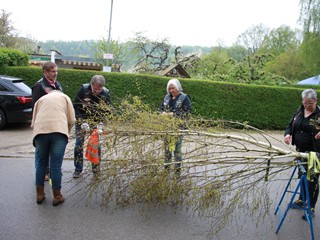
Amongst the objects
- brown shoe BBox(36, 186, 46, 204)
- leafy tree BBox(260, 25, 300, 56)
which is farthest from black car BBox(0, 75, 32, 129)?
leafy tree BBox(260, 25, 300, 56)

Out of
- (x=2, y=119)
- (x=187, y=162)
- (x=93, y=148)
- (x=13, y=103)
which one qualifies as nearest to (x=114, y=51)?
(x=13, y=103)

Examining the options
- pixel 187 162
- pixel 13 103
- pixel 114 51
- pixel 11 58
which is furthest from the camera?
pixel 114 51

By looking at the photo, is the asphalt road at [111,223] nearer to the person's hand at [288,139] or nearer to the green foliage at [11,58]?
the person's hand at [288,139]

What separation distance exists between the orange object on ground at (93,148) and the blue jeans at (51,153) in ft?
1.10

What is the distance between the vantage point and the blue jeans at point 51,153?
3650 millimetres

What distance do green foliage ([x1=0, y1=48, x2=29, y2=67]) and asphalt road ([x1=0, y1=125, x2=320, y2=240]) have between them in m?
7.60

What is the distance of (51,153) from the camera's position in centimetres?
371

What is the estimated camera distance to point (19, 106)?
326 inches

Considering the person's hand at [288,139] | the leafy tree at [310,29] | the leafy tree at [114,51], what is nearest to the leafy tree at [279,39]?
the leafy tree at [114,51]

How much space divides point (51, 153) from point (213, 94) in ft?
28.4

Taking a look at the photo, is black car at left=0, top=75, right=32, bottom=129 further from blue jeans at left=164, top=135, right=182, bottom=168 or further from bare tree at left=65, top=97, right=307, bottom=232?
blue jeans at left=164, top=135, right=182, bottom=168

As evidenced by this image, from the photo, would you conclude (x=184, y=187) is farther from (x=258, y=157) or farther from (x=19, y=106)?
(x=19, y=106)

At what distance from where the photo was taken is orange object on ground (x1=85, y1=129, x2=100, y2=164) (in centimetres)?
366

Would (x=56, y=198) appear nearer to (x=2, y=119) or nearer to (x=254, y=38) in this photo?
(x=2, y=119)
